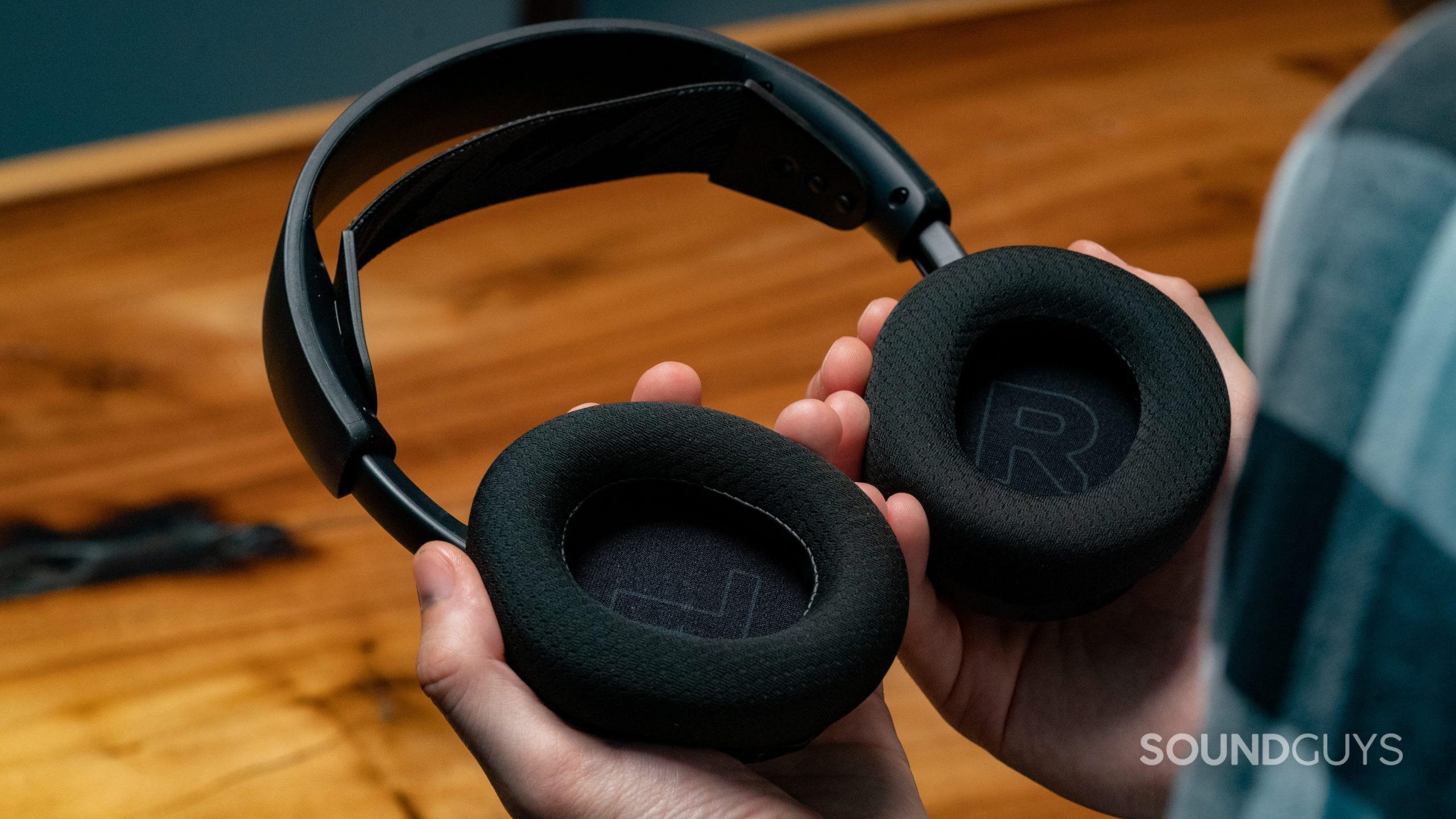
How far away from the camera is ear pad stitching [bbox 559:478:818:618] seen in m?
0.55

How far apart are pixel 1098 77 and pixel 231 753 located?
3.88ft

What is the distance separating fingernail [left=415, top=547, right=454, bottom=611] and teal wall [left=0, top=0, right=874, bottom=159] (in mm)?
877

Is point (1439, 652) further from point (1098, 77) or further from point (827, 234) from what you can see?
point (1098, 77)

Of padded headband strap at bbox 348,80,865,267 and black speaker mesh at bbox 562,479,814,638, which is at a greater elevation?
padded headband strap at bbox 348,80,865,267

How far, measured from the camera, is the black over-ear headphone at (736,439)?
0.50m

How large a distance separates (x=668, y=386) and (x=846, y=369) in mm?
108

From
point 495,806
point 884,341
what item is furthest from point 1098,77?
point 495,806

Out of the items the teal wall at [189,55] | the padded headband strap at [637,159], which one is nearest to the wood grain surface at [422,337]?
the teal wall at [189,55]

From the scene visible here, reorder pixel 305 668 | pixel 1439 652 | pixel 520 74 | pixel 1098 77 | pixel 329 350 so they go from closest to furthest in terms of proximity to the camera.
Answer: pixel 1439 652 < pixel 329 350 < pixel 520 74 < pixel 305 668 < pixel 1098 77

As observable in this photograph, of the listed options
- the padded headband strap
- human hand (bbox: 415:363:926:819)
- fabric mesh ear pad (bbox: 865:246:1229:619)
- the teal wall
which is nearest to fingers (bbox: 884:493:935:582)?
fabric mesh ear pad (bbox: 865:246:1229:619)

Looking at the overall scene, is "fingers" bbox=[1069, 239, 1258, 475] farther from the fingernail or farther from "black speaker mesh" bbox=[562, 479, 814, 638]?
the fingernail

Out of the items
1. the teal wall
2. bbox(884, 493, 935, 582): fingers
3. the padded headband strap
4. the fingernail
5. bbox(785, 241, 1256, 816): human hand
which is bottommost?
bbox(785, 241, 1256, 816): human hand

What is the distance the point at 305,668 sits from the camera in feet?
2.77

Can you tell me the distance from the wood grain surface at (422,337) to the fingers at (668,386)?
0.98ft
